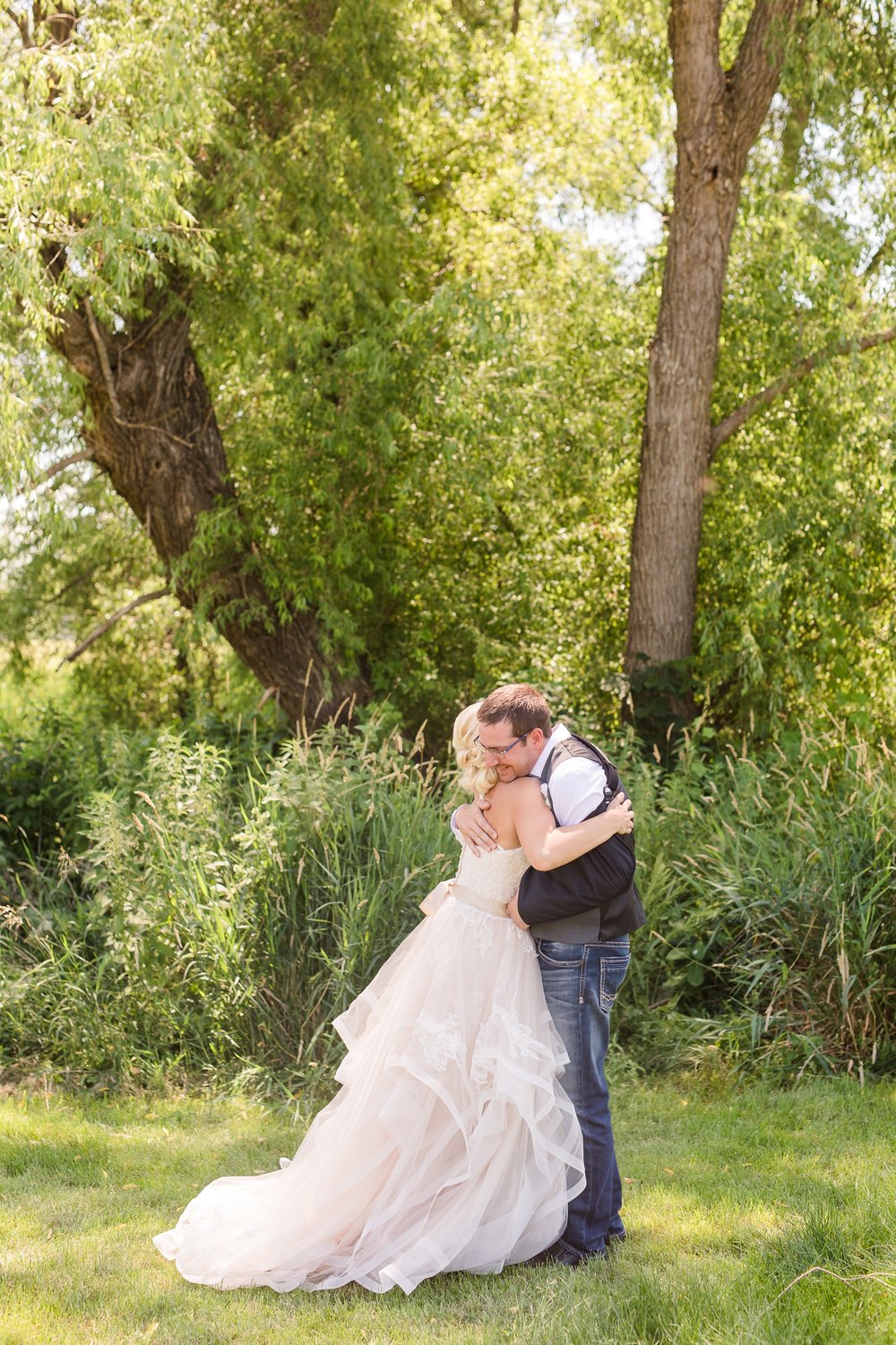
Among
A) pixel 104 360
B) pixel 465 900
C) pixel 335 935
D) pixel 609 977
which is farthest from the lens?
pixel 104 360

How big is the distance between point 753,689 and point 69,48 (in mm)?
6387

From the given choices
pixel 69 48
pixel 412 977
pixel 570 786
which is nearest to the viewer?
pixel 570 786

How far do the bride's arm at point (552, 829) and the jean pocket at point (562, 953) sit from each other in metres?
0.29

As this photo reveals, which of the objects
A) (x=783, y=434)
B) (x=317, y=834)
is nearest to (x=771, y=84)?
(x=783, y=434)

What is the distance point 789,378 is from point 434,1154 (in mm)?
7448

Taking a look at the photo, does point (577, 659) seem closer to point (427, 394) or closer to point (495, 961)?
point (427, 394)

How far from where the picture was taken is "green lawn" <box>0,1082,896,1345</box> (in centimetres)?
337

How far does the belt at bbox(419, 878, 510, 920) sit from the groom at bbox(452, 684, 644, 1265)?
59mm

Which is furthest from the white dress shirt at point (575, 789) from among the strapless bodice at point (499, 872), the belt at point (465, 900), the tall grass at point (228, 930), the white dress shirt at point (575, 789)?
→ the tall grass at point (228, 930)

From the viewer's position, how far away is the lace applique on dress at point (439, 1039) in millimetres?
3785

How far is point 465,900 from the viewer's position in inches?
157

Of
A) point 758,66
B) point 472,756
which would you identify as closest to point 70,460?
point 758,66

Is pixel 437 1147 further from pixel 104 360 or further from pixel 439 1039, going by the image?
pixel 104 360

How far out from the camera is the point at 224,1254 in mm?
3809
